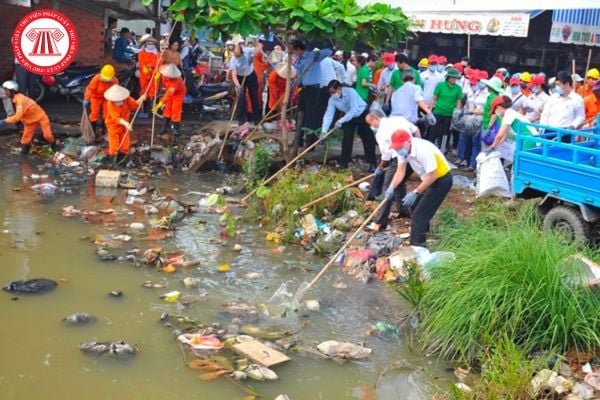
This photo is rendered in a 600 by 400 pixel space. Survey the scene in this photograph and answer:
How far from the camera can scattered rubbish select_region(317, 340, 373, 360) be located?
504cm

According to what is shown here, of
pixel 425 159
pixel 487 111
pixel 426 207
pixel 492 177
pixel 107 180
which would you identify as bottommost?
pixel 107 180

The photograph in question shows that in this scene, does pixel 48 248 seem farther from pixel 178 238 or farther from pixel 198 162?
pixel 198 162

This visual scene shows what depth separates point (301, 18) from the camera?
855 centimetres

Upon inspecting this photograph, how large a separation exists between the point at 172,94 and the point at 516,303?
24.9 ft

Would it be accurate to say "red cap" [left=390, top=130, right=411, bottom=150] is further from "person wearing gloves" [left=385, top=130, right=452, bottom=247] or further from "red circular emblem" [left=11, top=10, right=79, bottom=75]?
"red circular emblem" [left=11, top=10, right=79, bottom=75]

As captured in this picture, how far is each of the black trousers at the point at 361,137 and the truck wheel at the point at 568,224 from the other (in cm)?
351

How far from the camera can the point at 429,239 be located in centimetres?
A: 709

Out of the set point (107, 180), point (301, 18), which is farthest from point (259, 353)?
point (107, 180)

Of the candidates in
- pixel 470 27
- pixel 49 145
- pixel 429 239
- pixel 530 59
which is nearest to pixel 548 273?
pixel 429 239

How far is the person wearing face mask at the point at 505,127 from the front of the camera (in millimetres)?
8023

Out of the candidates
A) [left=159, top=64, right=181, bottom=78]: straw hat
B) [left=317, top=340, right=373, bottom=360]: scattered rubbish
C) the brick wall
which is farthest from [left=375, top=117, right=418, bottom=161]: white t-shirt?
the brick wall

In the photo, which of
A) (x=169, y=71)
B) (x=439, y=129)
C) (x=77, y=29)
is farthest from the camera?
(x=77, y=29)

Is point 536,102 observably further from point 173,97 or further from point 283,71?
point 173,97

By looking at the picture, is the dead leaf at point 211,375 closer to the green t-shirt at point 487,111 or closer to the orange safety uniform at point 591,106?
the green t-shirt at point 487,111
